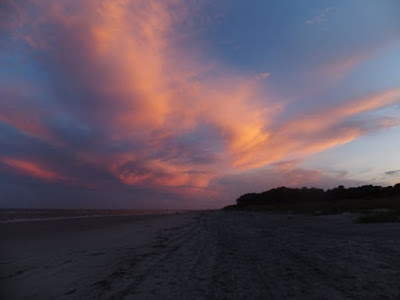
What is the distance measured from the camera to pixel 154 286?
718cm

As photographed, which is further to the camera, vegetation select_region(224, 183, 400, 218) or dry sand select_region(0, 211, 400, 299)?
vegetation select_region(224, 183, 400, 218)

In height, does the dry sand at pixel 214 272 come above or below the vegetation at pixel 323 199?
below

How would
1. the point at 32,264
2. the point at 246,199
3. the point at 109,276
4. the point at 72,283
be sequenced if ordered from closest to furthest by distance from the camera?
the point at 72,283, the point at 109,276, the point at 32,264, the point at 246,199

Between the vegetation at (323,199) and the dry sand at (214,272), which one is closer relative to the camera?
the dry sand at (214,272)

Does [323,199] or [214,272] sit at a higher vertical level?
[323,199]

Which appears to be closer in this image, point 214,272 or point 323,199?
point 214,272

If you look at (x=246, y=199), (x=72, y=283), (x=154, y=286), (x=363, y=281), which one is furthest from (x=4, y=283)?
(x=246, y=199)

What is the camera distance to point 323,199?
91000 millimetres

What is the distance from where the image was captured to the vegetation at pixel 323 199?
41.2 meters

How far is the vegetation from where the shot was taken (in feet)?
135

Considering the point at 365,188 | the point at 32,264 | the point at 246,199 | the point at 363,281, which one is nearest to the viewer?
the point at 363,281

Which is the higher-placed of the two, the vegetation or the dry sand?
the vegetation

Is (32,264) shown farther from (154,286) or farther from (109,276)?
(154,286)

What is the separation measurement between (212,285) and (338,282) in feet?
9.37
